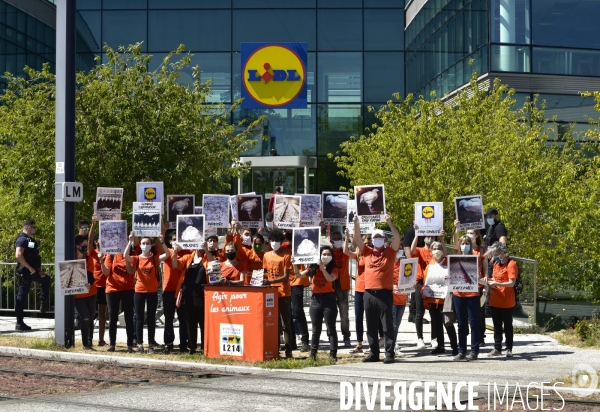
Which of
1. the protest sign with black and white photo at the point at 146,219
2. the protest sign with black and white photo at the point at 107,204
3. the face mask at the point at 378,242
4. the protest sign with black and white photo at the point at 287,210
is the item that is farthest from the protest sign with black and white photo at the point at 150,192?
the face mask at the point at 378,242

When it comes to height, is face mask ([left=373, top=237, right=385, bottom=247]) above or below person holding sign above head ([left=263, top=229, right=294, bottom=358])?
above

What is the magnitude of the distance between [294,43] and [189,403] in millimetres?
30294

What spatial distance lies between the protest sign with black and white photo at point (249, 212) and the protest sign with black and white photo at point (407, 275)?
2.79m

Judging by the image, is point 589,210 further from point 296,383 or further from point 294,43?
point 294,43

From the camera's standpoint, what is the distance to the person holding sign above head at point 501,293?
15180 millimetres

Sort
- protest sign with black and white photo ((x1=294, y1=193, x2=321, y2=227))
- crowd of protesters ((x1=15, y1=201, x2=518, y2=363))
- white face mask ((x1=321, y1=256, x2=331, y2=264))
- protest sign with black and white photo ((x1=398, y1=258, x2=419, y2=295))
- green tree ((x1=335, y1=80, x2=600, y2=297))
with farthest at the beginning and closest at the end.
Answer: green tree ((x1=335, y1=80, x2=600, y2=297)), protest sign with black and white photo ((x1=294, y1=193, x2=321, y2=227)), protest sign with black and white photo ((x1=398, y1=258, x2=419, y2=295)), white face mask ((x1=321, y1=256, x2=331, y2=264)), crowd of protesters ((x1=15, y1=201, x2=518, y2=363))

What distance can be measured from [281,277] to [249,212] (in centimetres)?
218

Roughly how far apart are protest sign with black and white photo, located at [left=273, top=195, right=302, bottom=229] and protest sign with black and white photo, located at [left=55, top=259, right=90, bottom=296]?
319 cm

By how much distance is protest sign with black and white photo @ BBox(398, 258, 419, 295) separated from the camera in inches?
584

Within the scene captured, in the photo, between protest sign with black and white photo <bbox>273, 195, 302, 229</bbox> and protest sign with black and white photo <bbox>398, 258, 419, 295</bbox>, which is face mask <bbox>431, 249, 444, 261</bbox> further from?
protest sign with black and white photo <bbox>273, 195, 302, 229</bbox>

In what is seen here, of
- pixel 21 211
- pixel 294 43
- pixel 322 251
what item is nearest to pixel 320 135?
pixel 294 43

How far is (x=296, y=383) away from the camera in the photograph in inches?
477

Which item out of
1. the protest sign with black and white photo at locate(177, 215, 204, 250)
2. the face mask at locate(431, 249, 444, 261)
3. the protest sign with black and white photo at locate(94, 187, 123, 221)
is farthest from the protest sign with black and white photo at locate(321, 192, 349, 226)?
the protest sign with black and white photo at locate(94, 187, 123, 221)

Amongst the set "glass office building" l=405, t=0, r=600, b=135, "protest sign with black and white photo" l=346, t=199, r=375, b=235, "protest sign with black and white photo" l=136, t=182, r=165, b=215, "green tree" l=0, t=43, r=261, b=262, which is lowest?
"protest sign with black and white photo" l=346, t=199, r=375, b=235
